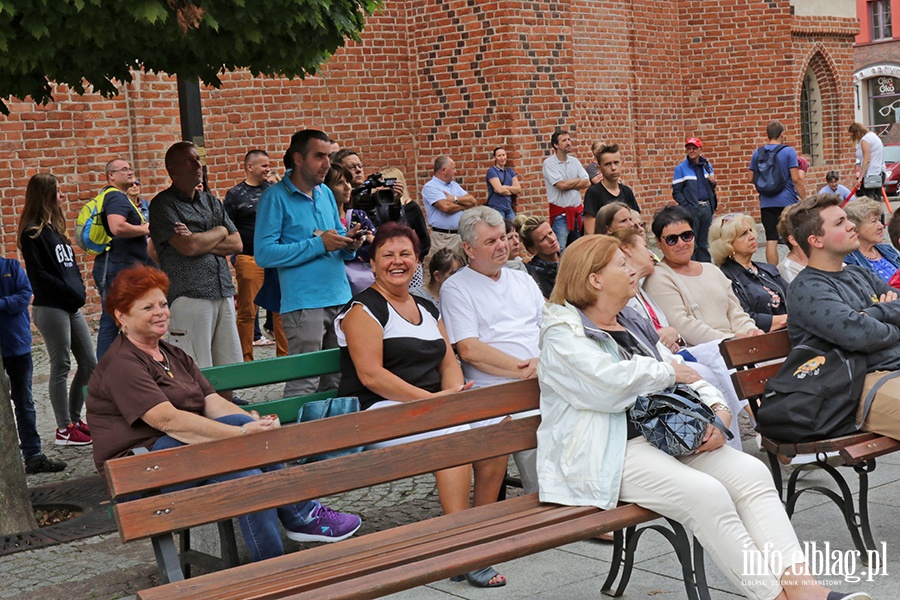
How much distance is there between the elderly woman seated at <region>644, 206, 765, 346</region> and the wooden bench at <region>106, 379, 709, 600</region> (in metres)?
2.22

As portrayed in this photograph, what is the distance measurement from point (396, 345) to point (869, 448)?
214 cm

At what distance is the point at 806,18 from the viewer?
2142 centimetres

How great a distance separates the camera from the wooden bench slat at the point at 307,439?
373 centimetres

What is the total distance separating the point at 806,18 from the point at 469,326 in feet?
58.2

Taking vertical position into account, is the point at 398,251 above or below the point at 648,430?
above

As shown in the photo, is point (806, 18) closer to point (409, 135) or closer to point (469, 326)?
point (409, 135)

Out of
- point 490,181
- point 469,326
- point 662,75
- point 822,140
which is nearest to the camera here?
point 469,326

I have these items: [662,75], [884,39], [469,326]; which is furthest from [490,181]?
[884,39]

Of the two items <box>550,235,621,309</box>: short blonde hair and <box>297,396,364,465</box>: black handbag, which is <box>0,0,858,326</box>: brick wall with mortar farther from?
<box>550,235,621,309</box>: short blonde hair

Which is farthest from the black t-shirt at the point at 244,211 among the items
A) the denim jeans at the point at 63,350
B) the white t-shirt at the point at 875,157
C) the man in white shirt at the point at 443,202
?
the white t-shirt at the point at 875,157

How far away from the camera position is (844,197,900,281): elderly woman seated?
7.36 m

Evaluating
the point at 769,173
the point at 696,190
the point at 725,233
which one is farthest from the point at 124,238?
the point at 769,173

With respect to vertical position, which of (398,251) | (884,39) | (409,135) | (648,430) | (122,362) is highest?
(884,39)

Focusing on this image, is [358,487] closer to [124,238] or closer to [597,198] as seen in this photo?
[124,238]
